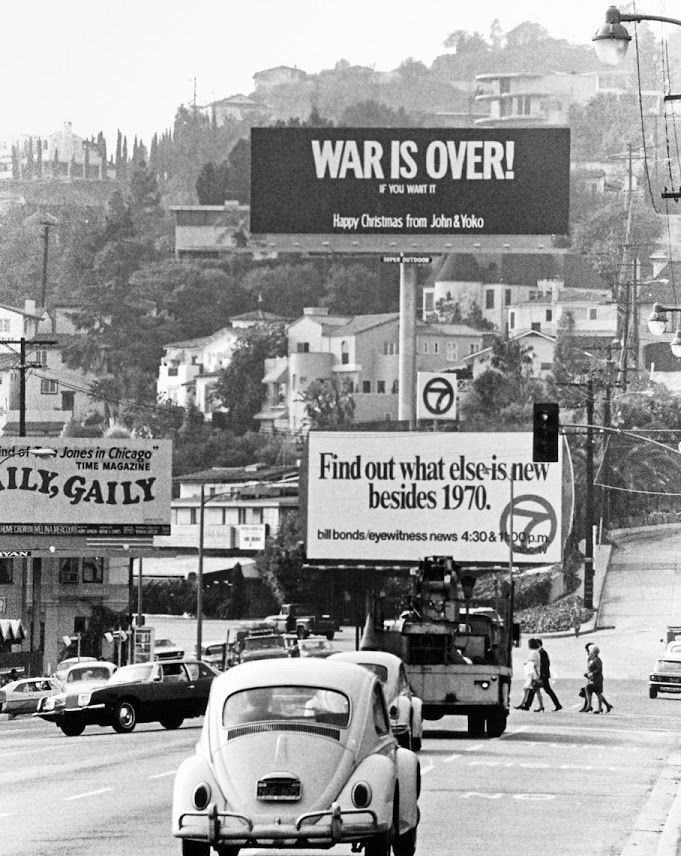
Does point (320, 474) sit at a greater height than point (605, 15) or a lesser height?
lesser

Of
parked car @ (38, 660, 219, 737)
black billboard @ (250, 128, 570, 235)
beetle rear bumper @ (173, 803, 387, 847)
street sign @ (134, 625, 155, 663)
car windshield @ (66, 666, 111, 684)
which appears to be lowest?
street sign @ (134, 625, 155, 663)

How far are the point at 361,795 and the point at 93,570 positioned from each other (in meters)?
67.9

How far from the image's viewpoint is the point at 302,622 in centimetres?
10519

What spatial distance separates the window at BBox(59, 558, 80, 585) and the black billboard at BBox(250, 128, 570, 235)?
37206mm

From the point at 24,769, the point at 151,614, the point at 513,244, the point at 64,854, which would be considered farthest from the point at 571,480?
the point at 64,854

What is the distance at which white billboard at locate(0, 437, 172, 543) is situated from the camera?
7800 cm

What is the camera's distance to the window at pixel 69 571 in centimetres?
8238

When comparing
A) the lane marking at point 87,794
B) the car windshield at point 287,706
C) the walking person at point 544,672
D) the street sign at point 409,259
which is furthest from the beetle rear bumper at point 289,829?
the street sign at point 409,259

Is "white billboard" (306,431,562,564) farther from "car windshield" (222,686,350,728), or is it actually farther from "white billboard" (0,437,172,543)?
"car windshield" (222,686,350,728)

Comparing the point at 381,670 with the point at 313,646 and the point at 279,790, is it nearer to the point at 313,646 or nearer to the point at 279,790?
the point at 279,790

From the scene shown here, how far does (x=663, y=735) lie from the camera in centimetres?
3728

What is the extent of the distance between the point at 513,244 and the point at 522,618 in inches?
811

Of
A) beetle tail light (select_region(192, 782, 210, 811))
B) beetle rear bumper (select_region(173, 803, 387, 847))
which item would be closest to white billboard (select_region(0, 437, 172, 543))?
beetle tail light (select_region(192, 782, 210, 811))

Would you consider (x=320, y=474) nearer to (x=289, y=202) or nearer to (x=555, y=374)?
(x=289, y=202)
